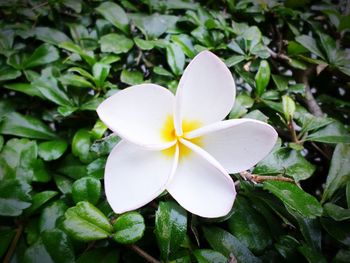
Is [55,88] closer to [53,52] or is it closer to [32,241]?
Result: [53,52]

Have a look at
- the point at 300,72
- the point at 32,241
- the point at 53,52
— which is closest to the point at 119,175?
the point at 32,241

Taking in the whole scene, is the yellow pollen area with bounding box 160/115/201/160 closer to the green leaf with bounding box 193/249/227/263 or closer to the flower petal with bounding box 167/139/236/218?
the flower petal with bounding box 167/139/236/218

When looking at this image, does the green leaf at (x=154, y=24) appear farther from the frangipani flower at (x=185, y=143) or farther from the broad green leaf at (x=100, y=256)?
the broad green leaf at (x=100, y=256)

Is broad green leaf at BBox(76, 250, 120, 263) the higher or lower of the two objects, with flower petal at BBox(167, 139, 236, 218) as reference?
lower

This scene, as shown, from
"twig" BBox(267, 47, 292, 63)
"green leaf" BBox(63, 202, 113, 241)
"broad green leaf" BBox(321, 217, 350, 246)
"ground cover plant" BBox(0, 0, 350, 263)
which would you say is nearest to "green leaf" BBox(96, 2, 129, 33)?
"ground cover plant" BBox(0, 0, 350, 263)

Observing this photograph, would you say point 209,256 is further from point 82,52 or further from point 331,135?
point 82,52

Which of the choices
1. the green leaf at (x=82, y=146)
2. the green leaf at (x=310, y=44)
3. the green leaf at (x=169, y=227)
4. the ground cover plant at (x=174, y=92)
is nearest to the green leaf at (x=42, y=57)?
the ground cover plant at (x=174, y=92)

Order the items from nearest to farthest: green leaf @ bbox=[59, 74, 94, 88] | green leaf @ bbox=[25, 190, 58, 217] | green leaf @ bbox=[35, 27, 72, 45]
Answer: green leaf @ bbox=[25, 190, 58, 217] < green leaf @ bbox=[59, 74, 94, 88] < green leaf @ bbox=[35, 27, 72, 45]
